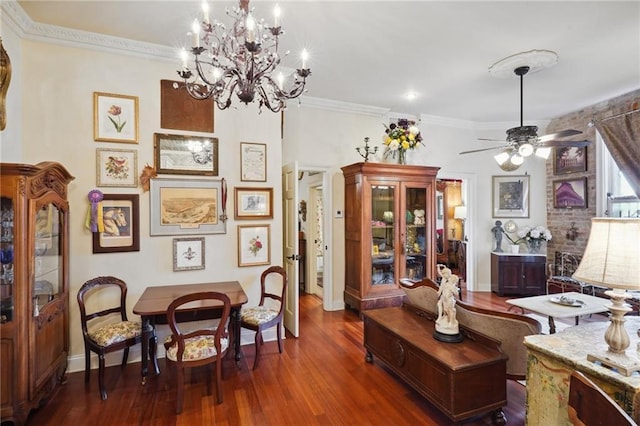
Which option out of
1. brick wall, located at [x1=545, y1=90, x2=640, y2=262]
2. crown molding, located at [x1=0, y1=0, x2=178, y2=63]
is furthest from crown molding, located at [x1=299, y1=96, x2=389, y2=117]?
brick wall, located at [x1=545, y1=90, x2=640, y2=262]

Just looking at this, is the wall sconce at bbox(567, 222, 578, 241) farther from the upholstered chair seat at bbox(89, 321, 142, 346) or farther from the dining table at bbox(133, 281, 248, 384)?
the upholstered chair seat at bbox(89, 321, 142, 346)

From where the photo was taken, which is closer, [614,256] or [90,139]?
[614,256]

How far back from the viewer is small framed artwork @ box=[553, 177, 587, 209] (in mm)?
4984

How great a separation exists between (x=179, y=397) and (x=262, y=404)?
617 millimetres

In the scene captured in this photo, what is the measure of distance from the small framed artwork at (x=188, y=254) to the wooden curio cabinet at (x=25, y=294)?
1.00m

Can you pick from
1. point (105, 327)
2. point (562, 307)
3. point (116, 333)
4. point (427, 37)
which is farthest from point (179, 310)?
point (562, 307)

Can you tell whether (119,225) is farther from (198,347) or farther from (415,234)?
(415,234)

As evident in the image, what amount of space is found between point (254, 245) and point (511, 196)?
483 centimetres

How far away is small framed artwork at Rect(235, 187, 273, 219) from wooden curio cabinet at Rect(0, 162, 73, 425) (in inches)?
60.9

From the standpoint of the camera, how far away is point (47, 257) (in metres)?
2.53

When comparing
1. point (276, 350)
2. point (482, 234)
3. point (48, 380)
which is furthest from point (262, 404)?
point (482, 234)

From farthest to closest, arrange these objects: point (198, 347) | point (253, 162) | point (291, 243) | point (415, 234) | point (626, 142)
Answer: point (415, 234)
point (626, 142)
point (291, 243)
point (253, 162)
point (198, 347)

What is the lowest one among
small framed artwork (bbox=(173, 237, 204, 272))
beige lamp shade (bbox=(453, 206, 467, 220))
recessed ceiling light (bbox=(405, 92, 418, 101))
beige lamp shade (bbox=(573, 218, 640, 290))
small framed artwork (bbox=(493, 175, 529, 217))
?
small framed artwork (bbox=(173, 237, 204, 272))

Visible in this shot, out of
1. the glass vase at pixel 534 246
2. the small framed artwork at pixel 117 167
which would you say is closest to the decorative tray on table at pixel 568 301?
the glass vase at pixel 534 246
